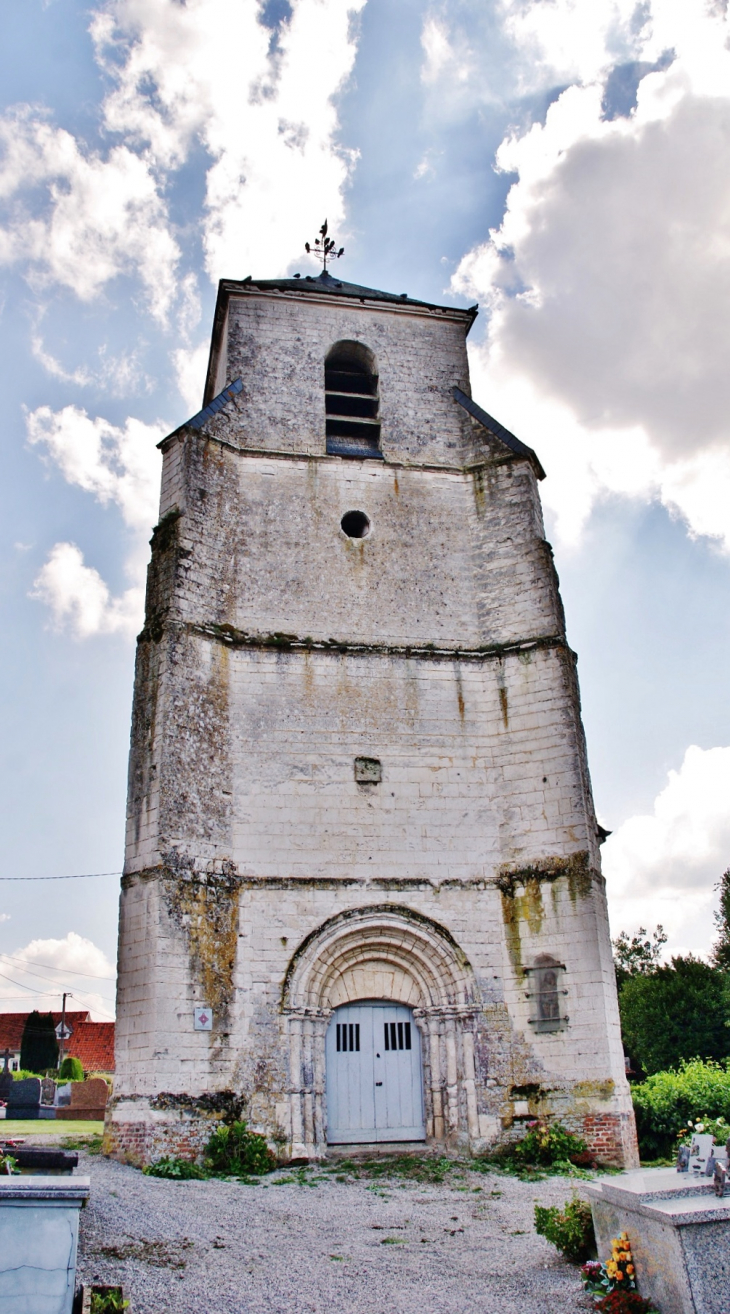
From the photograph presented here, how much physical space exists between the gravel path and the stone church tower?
162cm

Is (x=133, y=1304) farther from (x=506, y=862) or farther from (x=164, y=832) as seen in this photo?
(x=506, y=862)

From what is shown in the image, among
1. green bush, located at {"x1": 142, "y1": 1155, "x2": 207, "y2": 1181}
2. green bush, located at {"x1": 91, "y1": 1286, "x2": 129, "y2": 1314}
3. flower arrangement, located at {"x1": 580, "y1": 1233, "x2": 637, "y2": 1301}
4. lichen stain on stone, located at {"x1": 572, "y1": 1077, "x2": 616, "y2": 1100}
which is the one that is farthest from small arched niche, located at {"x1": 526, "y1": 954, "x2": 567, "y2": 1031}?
green bush, located at {"x1": 91, "y1": 1286, "x2": 129, "y2": 1314}

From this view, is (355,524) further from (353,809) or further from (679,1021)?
(679,1021)

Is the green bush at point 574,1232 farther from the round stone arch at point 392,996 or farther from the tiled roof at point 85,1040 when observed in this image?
the tiled roof at point 85,1040

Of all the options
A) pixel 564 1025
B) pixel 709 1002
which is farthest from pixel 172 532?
pixel 709 1002

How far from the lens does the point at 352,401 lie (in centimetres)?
1554

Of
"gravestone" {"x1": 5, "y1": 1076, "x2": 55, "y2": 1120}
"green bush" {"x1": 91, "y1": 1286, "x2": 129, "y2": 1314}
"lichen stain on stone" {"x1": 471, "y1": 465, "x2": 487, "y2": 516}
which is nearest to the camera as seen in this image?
"green bush" {"x1": 91, "y1": 1286, "x2": 129, "y2": 1314}

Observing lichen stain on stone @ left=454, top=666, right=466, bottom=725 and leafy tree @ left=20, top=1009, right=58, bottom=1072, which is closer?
lichen stain on stone @ left=454, top=666, right=466, bottom=725

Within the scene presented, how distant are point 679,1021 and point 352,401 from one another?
15.5 meters

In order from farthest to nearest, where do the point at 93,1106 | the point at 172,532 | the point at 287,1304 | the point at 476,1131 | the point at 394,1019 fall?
the point at 93,1106 → the point at 172,532 → the point at 394,1019 → the point at 476,1131 → the point at 287,1304

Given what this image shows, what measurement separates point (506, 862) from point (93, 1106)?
11002 mm

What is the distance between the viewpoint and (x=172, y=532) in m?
12.5

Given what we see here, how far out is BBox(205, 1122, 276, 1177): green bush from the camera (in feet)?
31.8

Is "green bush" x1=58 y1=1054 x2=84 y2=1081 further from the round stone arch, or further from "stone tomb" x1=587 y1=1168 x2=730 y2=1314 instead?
"stone tomb" x1=587 y1=1168 x2=730 y2=1314
